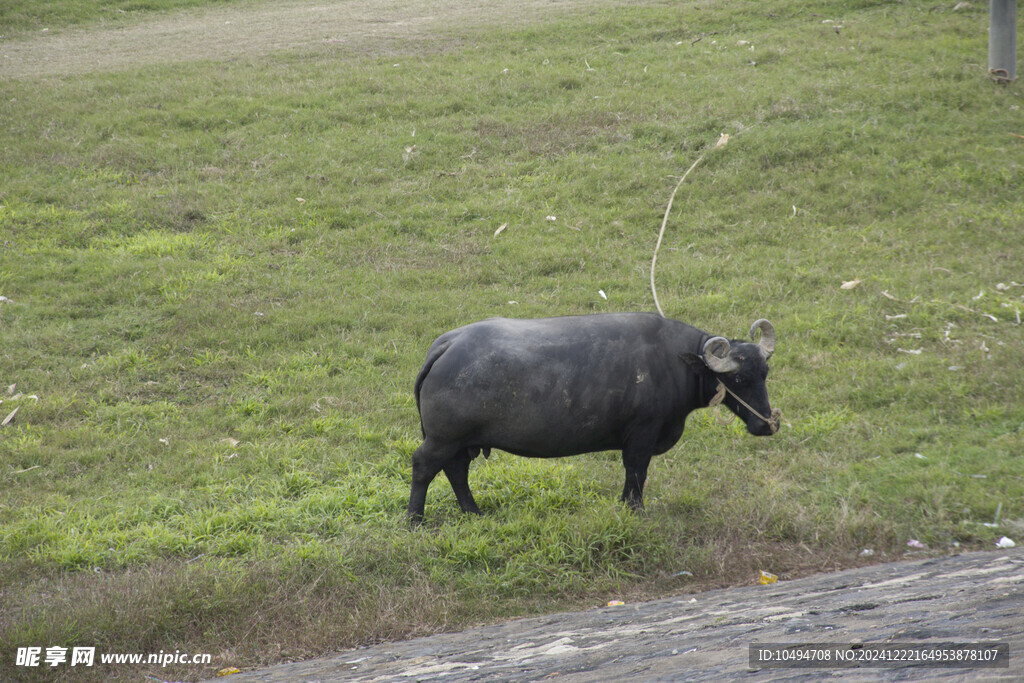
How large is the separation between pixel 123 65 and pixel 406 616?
18.8 m

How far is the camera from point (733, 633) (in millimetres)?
4250

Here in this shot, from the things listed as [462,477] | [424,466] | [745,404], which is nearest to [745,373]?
[745,404]

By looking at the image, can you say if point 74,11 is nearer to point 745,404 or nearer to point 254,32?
point 254,32

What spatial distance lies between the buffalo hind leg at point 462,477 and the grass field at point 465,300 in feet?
0.47

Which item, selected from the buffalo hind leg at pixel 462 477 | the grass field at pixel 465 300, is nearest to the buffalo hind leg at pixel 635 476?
the grass field at pixel 465 300

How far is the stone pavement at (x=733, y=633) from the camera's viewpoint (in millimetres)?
3434

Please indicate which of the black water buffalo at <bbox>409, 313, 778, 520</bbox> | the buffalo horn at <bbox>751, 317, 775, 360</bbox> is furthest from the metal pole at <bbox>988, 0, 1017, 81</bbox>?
the black water buffalo at <bbox>409, 313, 778, 520</bbox>

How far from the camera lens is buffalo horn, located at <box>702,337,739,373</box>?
6.59 meters

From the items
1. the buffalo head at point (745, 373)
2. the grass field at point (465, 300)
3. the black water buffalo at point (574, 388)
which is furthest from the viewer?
the buffalo head at point (745, 373)

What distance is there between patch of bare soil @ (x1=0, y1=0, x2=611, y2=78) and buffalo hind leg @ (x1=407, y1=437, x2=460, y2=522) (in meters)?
17.3

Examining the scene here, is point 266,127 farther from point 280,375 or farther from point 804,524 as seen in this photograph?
point 804,524

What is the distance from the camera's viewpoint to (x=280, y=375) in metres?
9.68

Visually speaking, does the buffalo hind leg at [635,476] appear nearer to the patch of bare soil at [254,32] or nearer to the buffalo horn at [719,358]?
the buffalo horn at [719,358]

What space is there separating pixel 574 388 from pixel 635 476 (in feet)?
3.12
